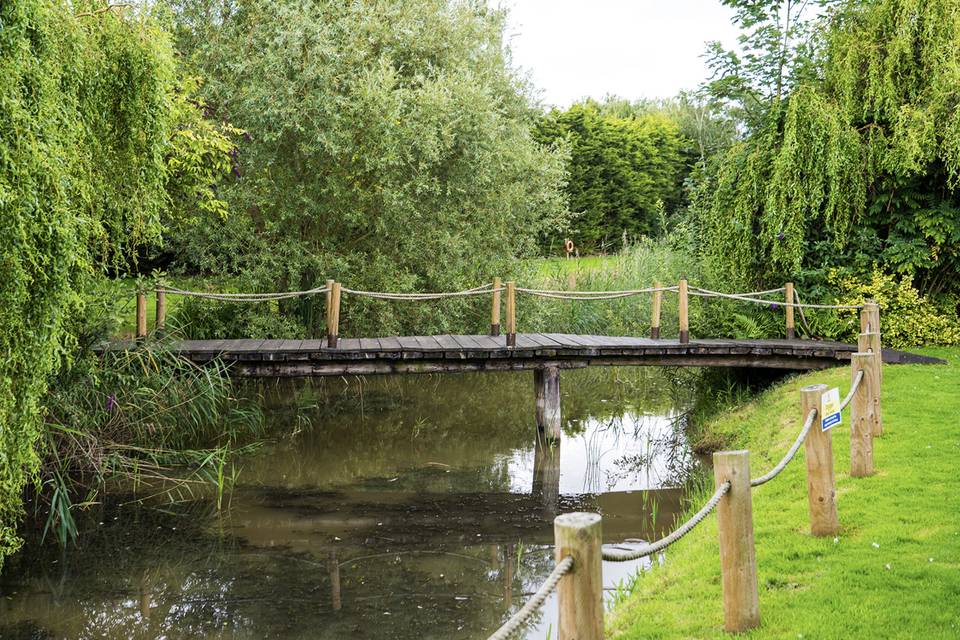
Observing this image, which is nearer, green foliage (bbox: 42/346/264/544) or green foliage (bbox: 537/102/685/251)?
green foliage (bbox: 42/346/264/544)

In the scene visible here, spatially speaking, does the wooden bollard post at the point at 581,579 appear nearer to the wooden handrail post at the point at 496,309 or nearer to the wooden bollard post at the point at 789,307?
the wooden handrail post at the point at 496,309

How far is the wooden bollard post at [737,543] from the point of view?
173 inches

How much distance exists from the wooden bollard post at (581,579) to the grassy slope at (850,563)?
1.77 metres

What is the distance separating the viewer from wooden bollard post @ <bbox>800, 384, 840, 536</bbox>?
5.61 meters

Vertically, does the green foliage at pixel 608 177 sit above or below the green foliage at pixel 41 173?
above

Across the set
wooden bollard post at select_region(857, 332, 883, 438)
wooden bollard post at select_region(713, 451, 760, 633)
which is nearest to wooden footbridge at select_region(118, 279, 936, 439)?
wooden bollard post at select_region(857, 332, 883, 438)

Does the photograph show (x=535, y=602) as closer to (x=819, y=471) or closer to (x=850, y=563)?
(x=850, y=563)

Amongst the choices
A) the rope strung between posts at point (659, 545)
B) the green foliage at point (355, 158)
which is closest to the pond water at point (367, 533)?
the green foliage at point (355, 158)

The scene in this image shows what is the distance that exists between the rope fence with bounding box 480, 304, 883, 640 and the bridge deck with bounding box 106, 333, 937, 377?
3983 mm

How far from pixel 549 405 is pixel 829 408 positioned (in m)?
6.61

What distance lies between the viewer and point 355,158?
13.8 m

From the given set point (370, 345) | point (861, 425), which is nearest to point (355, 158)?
point (370, 345)

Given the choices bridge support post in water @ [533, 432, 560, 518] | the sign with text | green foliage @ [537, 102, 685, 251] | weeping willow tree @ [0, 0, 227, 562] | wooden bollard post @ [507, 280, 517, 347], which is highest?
green foliage @ [537, 102, 685, 251]

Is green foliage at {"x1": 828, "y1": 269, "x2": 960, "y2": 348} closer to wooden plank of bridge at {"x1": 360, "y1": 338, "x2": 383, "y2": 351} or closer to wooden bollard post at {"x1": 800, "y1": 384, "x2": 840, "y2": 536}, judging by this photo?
wooden plank of bridge at {"x1": 360, "y1": 338, "x2": 383, "y2": 351}
